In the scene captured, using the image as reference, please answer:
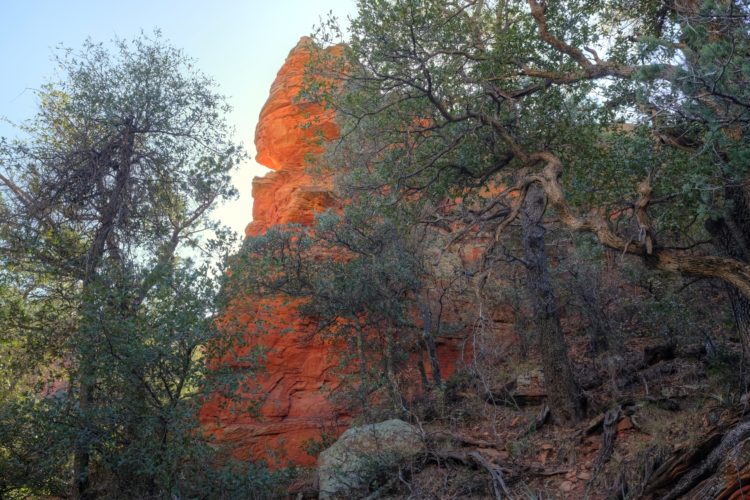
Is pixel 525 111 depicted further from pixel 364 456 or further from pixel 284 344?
pixel 284 344

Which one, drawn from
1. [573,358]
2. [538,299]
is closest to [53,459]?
[538,299]

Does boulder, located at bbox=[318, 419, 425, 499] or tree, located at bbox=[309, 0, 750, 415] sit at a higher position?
tree, located at bbox=[309, 0, 750, 415]

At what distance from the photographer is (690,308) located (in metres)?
12.1

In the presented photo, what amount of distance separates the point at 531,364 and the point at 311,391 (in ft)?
28.3

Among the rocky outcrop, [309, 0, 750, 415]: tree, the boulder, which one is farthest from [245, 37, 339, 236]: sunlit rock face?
the boulder

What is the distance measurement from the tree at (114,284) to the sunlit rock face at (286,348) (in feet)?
6.54

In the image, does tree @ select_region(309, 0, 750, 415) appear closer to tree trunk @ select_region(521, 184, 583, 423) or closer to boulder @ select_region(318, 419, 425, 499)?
tree trunk @ select_region(521, 184, 583, 423)

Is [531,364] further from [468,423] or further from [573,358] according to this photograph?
[468,423]

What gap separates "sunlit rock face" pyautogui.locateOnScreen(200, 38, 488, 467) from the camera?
16.3m

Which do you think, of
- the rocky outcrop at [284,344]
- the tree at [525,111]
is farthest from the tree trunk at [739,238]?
the rocky outcrop at [284,344]

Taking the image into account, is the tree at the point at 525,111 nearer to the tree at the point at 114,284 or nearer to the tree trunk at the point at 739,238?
the tree trunk at the point at 739,238

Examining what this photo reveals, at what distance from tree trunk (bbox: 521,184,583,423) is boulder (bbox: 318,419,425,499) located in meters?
2.61

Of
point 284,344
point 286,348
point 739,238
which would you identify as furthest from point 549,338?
point 284,344

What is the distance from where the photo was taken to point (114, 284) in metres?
10.4
